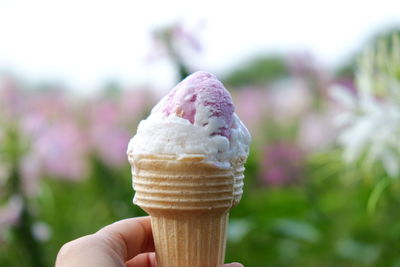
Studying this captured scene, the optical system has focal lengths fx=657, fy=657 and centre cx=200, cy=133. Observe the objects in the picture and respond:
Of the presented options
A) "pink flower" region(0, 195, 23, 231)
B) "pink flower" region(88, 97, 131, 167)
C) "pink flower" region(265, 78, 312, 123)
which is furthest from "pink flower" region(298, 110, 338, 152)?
"pink flower" region(0, 195, 23, 231)

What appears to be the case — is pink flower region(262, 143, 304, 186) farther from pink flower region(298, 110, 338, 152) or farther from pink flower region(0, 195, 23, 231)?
pink flower region(0, 195, 23, 231)

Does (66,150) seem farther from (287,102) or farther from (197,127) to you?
(287,102)

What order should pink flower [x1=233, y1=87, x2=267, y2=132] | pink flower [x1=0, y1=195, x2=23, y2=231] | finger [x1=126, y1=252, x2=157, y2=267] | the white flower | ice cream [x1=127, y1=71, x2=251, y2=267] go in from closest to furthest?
ice cream [x1=127, y1=71, x2=251, y2=267]
finger [x1=126, y1=252, x2=157, y2=267]
the white flower
pink flower [x1=0, y1=195, x2=23, y2=231]
pink flower [x1=233, y1=87, x2=267, y2=132]

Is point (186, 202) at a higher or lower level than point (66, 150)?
higher

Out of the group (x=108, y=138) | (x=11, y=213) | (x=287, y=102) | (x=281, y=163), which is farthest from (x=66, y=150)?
(x=287, y=102)

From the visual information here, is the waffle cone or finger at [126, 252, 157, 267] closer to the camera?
the waffle cone
